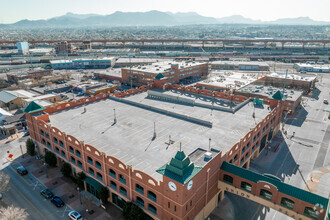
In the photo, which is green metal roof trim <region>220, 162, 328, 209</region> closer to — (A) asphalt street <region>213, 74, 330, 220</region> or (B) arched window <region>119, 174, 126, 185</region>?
(A) asphalt street <region>213, 74, 330, 220</region>

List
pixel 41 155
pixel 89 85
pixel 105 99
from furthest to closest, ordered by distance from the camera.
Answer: pixel 89 85 < pixel 105 99 < pixel 41 155

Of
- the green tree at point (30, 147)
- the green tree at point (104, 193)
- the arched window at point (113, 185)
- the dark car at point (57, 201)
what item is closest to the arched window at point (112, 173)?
the arched window at point (113, 185)

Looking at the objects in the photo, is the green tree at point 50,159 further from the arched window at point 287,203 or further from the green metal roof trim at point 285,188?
the arched window at point 287,203

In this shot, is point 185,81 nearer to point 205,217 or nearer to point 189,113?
point 189,113

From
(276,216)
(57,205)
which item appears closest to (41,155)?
(57,205)

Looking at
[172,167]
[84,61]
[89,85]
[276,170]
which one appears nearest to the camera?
[172,167]

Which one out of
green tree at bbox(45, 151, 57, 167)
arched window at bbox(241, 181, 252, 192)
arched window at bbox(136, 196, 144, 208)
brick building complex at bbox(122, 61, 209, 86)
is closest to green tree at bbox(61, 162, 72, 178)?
green tree at bbox(45, 151, 57, 167)
